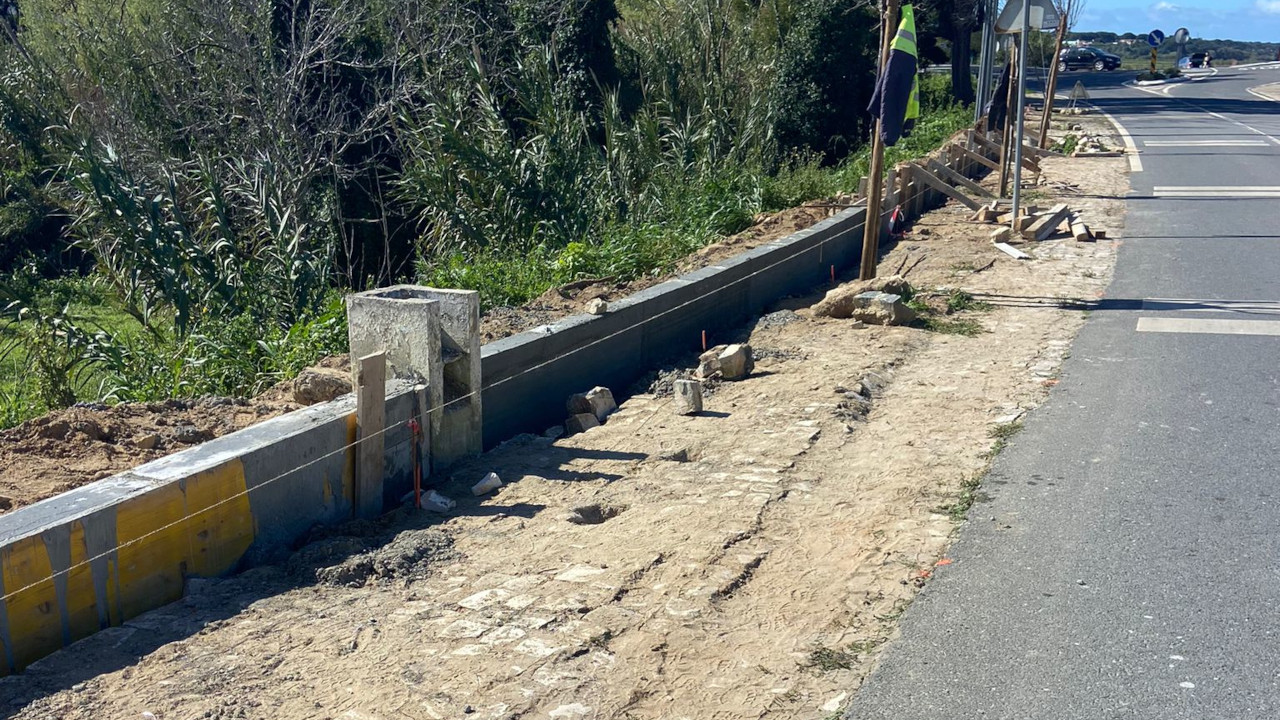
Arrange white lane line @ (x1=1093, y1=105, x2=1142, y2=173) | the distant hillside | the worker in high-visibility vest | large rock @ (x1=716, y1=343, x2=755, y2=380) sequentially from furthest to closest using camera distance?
the distant hillside < white lane line @ (x1=1093, y1=105, x2=1142, y2=173) < the worker in high-visibility vest < large rock @ (x1=716, y1=343, x2=755, y2=380)

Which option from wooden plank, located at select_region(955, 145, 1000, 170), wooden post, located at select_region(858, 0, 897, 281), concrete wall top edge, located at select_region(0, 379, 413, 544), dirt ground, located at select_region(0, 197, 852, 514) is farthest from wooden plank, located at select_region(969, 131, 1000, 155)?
concrete wall top edge, located at select_region(0, 379, 413, 544)

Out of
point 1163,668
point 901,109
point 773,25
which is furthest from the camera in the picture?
point 773,25

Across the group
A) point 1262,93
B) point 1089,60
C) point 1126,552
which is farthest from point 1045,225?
point 1089,60

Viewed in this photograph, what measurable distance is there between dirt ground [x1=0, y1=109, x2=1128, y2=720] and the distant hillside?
356ft

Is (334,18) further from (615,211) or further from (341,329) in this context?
(341,329)

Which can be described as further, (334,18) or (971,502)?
(334,18)

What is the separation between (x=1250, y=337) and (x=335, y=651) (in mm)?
8011

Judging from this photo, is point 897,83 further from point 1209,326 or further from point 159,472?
point 159,472

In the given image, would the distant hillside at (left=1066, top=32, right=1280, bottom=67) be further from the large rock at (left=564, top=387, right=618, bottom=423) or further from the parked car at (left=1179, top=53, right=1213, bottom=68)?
the large rock at (left=564, top=387, right=618, bottom=423)

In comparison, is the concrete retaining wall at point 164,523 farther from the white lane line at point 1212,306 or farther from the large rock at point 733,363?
the white lane line at point 1212,306

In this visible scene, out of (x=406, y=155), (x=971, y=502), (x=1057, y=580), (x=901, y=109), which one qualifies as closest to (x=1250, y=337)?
(x=901, y=109)

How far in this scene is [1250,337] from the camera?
9.34 m

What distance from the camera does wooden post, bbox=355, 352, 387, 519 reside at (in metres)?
5.65

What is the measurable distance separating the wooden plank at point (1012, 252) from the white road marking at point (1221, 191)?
665 centimetres
